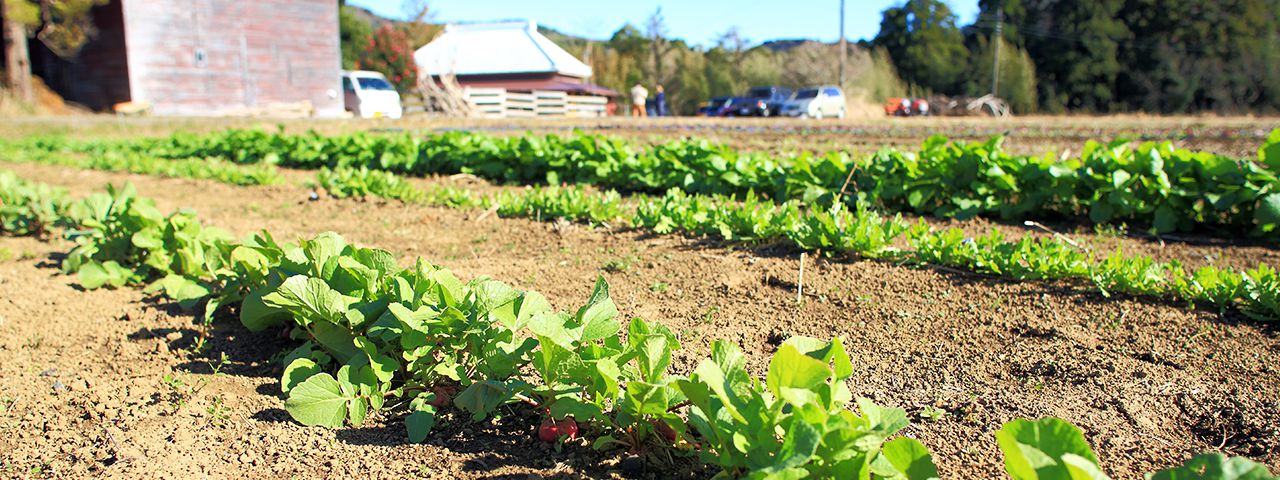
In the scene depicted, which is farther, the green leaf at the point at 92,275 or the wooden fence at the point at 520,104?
the wooden fence at the point at 520,104

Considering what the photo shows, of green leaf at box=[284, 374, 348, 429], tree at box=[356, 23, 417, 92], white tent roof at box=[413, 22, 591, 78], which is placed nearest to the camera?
green leaf at box=[284, 374, 348, 429]

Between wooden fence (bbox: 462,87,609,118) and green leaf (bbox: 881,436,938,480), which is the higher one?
wooden fence (bbox: 462,87,609,118)

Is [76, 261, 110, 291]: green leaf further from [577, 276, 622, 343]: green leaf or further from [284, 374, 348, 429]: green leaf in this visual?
[577, 276, 622, 343]: green leaf

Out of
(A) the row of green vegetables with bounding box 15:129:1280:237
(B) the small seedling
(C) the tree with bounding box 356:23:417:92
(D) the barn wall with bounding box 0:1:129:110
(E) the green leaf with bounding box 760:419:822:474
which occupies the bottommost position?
(B) the small seedling

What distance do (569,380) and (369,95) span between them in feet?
85.9

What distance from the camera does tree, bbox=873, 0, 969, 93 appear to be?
56.3 m

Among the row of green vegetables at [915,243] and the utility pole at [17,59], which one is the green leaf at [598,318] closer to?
the row of green vegetables at [915,243]

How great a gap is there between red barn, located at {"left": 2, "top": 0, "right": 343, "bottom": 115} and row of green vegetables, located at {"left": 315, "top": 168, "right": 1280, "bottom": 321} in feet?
76.5

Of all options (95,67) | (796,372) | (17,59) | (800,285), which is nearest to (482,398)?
(796,372)

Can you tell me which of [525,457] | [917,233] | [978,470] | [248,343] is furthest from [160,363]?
[917,233]

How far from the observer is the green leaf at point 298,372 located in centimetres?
229

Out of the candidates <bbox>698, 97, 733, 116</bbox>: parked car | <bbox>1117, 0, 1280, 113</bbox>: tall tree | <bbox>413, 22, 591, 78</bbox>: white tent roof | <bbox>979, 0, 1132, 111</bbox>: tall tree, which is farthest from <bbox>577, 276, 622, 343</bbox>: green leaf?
<bbox>979, 0, 1132, 111</bbox>: tall tree

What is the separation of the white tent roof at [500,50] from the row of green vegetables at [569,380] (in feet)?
143

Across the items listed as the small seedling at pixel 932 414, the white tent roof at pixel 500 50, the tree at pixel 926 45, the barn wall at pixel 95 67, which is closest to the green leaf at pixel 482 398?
the small seedling at pixel 932 414
